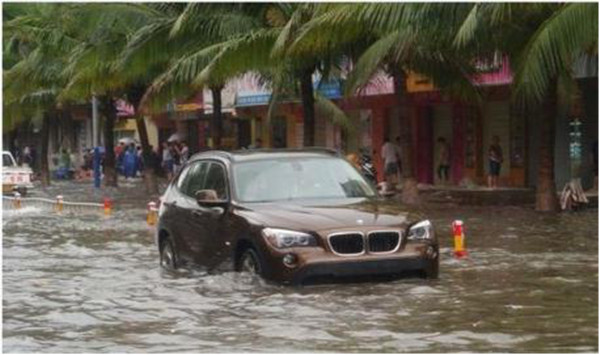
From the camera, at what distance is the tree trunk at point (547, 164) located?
2330cm

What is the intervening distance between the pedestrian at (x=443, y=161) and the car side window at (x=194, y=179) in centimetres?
2102

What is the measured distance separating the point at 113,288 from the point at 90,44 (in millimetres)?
15832

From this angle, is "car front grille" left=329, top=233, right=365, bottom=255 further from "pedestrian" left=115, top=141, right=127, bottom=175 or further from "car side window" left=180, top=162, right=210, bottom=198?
"pedestrian" left=115, top=141, right=127, bottom=175

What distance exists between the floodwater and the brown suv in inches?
10.6

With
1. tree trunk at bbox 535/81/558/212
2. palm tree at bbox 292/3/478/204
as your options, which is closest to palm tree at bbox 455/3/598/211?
palm tree at bbox 292/3/478/204

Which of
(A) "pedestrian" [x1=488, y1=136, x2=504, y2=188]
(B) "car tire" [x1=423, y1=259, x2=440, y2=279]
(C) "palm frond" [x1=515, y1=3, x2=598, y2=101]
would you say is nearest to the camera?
(B) "car tire" [x1=423, y1=259, x2=440, y2=279]

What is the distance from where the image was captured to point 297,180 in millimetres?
12422

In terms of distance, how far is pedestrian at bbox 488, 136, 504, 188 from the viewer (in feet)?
99.6

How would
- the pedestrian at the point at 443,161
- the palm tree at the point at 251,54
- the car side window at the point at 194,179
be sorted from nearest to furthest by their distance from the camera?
the car side window at the point at 194,179
the palm tree at the point at 251,54
the pedestrian at the point at 443,161

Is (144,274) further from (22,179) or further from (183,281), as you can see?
(22,179)

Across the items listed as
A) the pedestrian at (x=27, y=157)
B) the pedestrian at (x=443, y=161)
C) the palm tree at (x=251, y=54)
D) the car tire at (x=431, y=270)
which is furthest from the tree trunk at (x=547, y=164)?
the pedestrian at (x=27, y=157)

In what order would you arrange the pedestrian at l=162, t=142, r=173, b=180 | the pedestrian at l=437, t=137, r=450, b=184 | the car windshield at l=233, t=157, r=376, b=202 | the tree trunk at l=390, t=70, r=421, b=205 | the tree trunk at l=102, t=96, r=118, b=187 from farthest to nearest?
the pedestrian at l=162, t=142, r=173, b=180 → the tree trunk at l=102, t=96, r=118, b=187 → the pedestrian at l=437, t=137, r=450, b=184 → the tree trunk at l=390, t=70, r=421, b=205 → the car windshield at l=233, t=157, r=376, b=202

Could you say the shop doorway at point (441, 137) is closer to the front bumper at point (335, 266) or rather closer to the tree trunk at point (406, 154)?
the tree trunk at point (406, 154)

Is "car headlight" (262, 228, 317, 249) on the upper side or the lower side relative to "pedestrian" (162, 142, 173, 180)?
lower
